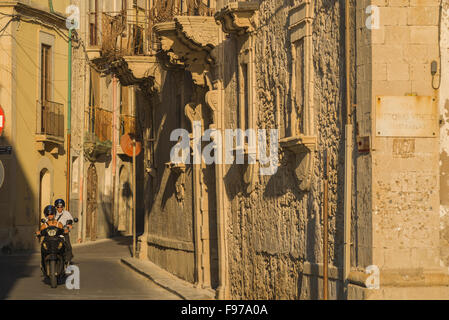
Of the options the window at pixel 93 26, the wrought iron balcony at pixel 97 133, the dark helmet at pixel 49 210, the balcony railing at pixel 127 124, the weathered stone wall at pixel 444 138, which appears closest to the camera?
the weathered stone wall at pixel 444 138

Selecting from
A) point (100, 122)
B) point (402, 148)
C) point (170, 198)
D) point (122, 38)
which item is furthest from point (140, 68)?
point (402, 148)

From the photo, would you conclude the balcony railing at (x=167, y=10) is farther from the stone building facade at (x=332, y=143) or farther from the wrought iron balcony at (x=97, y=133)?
the wrought iron balcony at (x=97, y=133)

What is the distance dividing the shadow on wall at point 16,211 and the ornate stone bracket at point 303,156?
55.4 ft

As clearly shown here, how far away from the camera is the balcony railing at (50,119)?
32.0 metres

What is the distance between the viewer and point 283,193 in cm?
1482

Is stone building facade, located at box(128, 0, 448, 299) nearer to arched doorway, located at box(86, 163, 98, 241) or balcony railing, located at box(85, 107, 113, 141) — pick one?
balcony railing, located at box(85, 107, 113, 141)

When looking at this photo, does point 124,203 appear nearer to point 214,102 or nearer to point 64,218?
point 64,218

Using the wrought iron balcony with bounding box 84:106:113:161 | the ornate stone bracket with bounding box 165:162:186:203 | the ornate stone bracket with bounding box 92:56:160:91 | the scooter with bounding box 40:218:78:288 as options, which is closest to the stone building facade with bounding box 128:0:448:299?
the scooter with bounding box 40:218:78:288

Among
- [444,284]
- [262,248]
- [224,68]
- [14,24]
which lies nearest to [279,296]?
[262,248]

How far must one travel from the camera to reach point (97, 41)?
37281mm

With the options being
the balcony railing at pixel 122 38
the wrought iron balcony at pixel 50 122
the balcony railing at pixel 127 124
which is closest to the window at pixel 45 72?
the wrought iron balcony at pixel 50 122

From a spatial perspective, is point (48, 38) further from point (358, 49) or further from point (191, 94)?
point (358, 49)

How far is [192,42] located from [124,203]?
23.0 metres

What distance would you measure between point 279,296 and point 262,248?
4.21 ft
